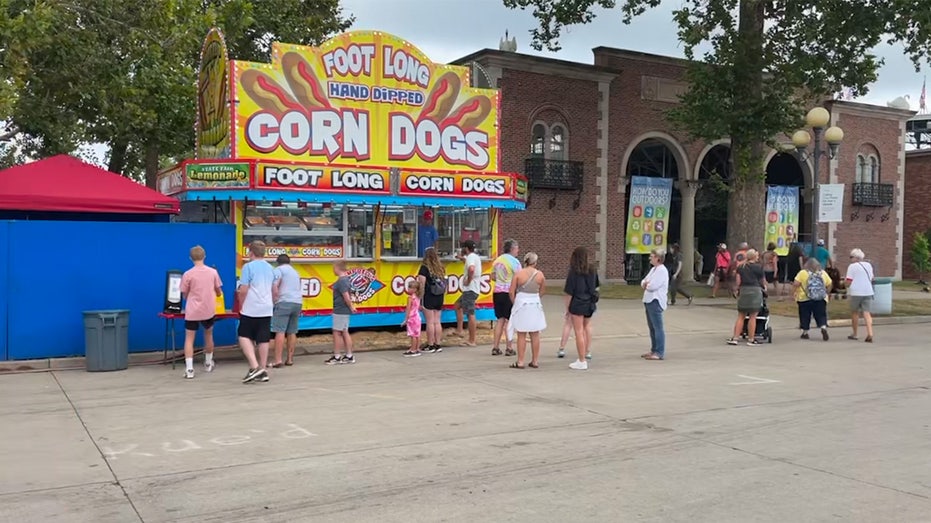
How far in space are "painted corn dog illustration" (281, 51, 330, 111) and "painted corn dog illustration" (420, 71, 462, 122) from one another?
80.0 inches

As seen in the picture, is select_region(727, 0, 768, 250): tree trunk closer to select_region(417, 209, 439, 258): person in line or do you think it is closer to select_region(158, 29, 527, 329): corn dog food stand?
select_region(158, 29, 527, 329): corn dog food stand

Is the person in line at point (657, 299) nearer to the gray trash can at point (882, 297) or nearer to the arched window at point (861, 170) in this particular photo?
the gray trash can at point (882, 297)

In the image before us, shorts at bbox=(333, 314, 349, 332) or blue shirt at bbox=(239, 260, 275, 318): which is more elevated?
blue shirt at bbox=(239, 260, 275, 318)

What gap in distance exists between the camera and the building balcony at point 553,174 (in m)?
25.4

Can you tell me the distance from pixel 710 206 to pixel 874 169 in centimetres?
834

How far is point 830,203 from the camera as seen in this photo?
1839 cm

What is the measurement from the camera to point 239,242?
43.1 ft

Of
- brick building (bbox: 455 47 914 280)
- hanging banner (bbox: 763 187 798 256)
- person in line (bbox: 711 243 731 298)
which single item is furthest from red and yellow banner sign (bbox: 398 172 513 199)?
hanging banner (bbox: 763 187 798 256)

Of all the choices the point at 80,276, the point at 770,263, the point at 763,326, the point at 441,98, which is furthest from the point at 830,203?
the point at 80,276

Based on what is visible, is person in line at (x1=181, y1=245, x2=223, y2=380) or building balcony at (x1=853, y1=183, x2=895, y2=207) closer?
person in line at (x1=181, y1=245, x2=223, y2=380)

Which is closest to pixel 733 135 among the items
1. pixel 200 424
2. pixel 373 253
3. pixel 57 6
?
pixel 373 253

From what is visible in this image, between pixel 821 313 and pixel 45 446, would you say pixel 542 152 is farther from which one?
pixel 45 446

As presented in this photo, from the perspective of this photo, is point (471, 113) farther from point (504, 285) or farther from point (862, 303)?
point (862, 303)

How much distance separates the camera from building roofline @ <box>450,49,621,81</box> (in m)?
24.7
